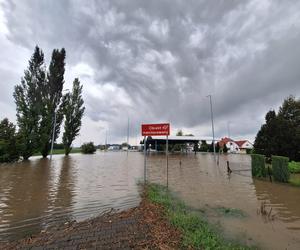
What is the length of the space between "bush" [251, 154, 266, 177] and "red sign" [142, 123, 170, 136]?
23.6 feet

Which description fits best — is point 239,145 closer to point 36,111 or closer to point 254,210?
point 36,111

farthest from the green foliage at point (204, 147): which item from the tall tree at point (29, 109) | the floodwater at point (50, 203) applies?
the floodwater at point (50, 203)

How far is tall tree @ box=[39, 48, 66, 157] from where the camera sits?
32.7 metres

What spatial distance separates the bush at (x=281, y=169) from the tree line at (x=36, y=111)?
81.9 feet

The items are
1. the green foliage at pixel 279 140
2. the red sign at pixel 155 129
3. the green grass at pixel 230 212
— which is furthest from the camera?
the green foliage at pixel 279 140

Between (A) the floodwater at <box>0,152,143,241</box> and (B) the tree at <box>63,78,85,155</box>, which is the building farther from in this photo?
(A) the floodwater at <box>0,152,143,241</box>

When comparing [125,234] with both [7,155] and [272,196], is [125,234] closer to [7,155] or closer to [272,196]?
[272,196]

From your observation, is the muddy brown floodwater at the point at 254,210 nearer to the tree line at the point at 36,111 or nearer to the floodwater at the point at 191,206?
the floodwater at the point at 191,206

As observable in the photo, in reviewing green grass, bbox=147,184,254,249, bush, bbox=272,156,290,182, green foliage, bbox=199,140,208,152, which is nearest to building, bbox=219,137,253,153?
green foliage, bbox=199,140,208,152

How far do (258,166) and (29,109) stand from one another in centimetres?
2738

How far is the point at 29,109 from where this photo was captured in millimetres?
31109

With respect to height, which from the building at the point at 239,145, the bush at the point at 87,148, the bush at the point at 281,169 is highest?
the building at the point at 239,145

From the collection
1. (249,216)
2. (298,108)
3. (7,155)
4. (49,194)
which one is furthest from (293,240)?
(298,108)

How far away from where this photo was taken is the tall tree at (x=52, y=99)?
107 feet
